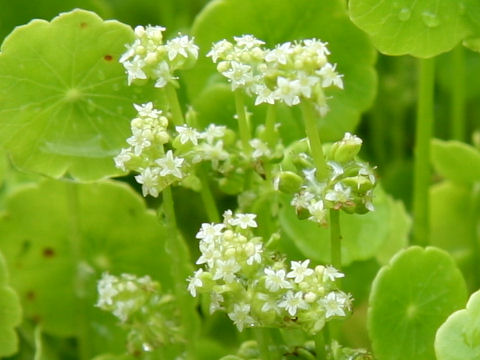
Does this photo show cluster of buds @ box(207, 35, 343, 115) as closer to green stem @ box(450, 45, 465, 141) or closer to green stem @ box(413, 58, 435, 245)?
green stem @ box(413, 58, 435, 245)

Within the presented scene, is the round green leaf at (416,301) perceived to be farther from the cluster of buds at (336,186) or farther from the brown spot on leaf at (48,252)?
the brown spot on leaf at (48,252)

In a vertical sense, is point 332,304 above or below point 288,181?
below

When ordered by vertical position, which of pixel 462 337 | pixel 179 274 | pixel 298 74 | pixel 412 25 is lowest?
pixel 462 337

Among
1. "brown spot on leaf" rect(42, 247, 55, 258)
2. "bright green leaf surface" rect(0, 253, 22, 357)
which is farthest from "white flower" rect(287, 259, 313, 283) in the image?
"brown spot on leaf" rect(42, 247, 55, 258)

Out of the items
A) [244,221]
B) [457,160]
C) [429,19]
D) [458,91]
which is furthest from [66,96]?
[458,91]

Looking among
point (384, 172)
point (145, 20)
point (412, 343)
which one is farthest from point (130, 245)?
point (145, 20)

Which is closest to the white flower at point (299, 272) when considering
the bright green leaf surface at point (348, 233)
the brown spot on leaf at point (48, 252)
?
the bright green leaf surface at point (348, 233)

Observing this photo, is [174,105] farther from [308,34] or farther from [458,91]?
[458,91]
